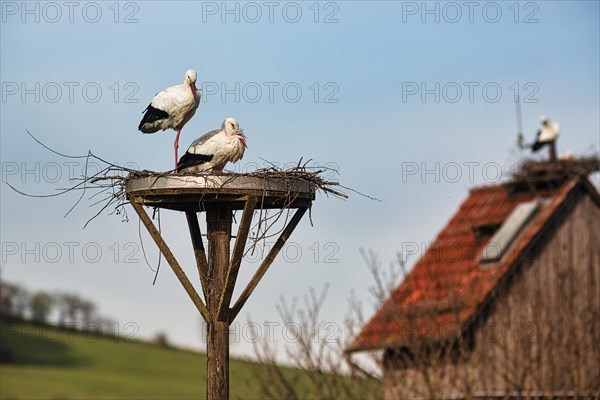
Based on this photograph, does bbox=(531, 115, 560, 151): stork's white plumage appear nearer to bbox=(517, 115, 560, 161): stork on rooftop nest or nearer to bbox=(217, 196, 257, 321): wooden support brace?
bbox=(517, 115, 560, 161): stork on rooftop nest

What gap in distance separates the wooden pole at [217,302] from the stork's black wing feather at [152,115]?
1.23 meters

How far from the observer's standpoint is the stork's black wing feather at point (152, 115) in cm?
1082

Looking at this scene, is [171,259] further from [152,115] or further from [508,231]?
[508,231]

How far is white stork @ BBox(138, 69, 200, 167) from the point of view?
10.7m

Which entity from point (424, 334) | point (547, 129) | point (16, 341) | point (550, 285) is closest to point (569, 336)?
point (424, 334)

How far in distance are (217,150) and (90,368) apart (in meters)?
40.8

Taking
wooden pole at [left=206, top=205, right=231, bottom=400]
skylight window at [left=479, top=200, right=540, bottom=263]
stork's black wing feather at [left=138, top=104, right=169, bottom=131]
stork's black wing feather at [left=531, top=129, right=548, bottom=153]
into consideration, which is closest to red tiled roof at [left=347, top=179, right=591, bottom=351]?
skylight window at [left=479, top=200, right=540, bottom=263]

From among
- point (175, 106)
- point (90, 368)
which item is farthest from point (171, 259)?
point (90, 368)

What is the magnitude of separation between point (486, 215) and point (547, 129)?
285 centimetres

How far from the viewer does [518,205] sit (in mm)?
23906

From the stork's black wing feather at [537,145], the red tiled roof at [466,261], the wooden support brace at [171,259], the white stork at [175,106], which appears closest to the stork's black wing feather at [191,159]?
the white stork at [175,106]

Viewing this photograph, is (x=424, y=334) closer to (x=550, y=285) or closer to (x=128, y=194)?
(x=128, y=194)

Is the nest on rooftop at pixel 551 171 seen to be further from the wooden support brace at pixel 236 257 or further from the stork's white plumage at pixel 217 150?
the wooden support brace at pixel 236 257

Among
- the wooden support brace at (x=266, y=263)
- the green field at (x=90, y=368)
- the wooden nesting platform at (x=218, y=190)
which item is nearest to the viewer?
the wooden nesting platform at (x=218, y=190)
